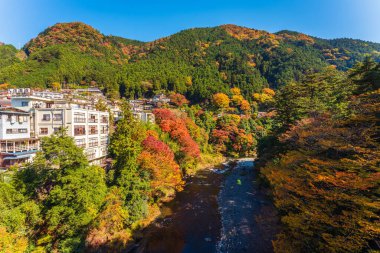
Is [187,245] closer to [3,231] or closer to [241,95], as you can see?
[3,231]

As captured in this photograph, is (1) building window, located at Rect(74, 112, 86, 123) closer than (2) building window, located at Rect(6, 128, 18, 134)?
No

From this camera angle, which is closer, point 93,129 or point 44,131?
point 44,131

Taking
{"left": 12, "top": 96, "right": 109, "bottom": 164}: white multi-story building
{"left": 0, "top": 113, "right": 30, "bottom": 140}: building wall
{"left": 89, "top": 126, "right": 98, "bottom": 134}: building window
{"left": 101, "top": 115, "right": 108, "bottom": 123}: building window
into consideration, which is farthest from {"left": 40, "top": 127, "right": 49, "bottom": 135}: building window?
{"left": 101, "top": 115, "right": 108, "bottom": 123}: building window

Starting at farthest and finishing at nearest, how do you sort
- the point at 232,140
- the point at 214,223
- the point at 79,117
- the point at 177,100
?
1. the point at 177,100
2. the point at 232,140
3. the point at 79,117
4. the point at 214,223

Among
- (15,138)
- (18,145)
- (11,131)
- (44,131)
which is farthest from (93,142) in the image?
(11,131)

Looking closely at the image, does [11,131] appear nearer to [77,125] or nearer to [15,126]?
[15,126]

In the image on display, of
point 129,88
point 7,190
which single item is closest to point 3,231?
point 7,190

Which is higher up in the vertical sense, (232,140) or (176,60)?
(176,60)

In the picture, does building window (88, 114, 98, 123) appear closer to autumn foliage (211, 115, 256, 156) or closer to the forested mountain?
autumn foliage (211, 115, 256, 156)
